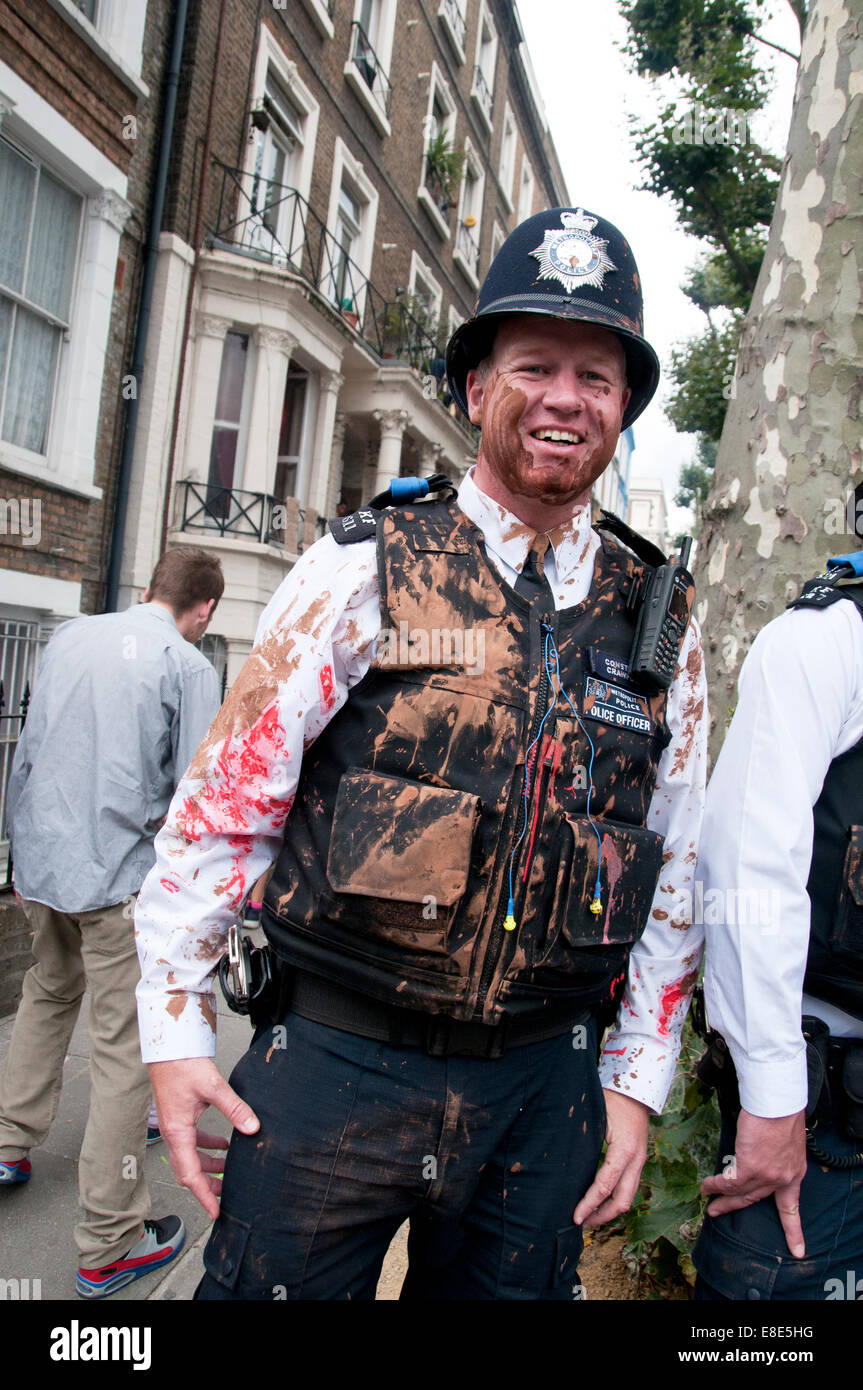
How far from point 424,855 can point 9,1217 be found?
2.61m

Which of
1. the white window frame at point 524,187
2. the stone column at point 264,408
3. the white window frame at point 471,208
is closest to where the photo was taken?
the stone column at point 264,408

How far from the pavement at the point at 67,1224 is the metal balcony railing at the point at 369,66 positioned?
14066 millimetres

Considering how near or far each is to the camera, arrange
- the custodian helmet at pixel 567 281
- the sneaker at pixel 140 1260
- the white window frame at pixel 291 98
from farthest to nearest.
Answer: the white window frame at pixel 291 98 → the sneaker at pixel 140 1260 → the custodian helmet at pixel 567 281

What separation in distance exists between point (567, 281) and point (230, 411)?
33.1 feet

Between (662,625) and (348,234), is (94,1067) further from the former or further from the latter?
(348,234)

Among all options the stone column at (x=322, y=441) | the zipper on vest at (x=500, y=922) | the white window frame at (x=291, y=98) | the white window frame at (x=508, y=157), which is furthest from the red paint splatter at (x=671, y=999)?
the white window frame at (x=508, y=157)

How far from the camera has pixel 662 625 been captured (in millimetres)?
1773

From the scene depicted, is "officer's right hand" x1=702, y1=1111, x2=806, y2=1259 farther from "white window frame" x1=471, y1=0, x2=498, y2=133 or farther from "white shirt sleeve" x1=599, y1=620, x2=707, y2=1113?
"white window frame" x1=471, y1=0, x2=498, y2=133

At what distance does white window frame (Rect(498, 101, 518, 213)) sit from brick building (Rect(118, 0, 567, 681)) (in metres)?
2.93

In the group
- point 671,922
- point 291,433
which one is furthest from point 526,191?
point 671,922

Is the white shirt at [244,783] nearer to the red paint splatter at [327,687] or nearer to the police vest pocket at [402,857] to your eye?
the red paint splatter at [327,687]

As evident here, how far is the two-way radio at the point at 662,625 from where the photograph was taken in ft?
5.70

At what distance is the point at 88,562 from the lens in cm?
900
